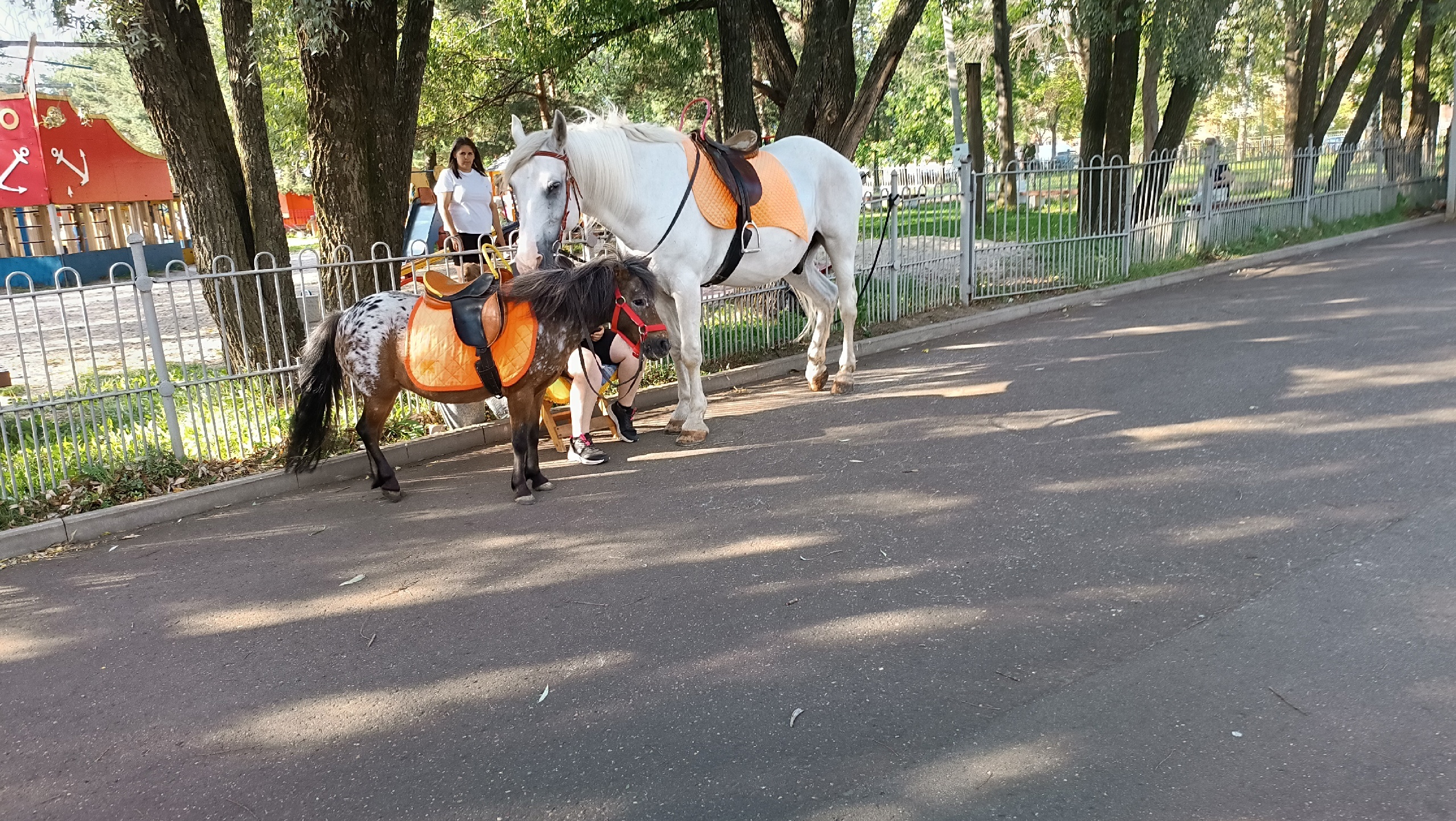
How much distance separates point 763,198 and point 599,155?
1.52 meters

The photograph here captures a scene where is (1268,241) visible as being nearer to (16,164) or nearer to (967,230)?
(967,230)

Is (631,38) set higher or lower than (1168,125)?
higher

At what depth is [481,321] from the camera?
5418 mm

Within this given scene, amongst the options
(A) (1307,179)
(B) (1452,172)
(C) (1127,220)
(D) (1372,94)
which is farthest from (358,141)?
(D) (1372,94)

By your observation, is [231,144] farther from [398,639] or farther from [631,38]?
[631,38]

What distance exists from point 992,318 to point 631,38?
7.66m

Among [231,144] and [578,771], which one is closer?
[578,771]

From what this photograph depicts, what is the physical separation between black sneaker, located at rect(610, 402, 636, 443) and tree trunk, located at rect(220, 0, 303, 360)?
3.10 m

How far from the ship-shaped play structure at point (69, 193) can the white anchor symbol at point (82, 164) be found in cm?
2

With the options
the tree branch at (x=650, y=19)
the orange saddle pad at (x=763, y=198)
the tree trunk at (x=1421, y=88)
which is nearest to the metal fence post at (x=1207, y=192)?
the tree branch at (x=650, y=19)

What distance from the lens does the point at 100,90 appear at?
47031 millimetres

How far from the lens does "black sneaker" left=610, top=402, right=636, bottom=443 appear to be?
6.95 meters

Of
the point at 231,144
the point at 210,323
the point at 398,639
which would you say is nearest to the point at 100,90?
the point at 210,323

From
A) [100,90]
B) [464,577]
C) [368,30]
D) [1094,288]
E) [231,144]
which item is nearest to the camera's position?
[464,577]
